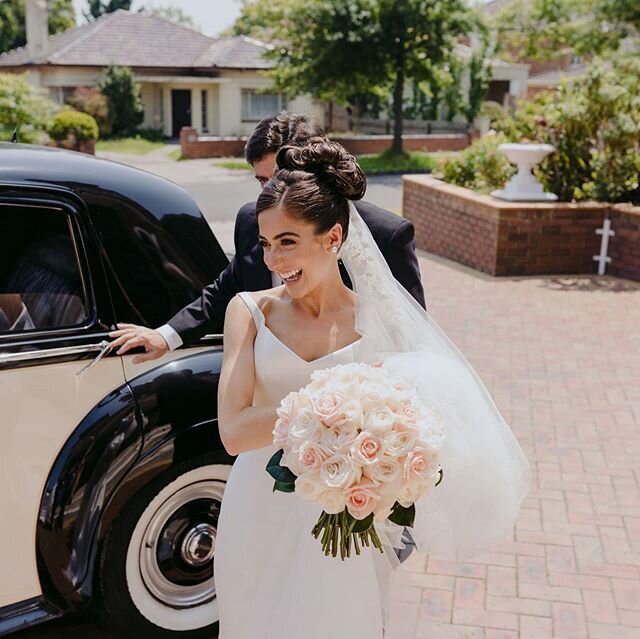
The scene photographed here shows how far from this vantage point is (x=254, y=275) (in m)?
3.42

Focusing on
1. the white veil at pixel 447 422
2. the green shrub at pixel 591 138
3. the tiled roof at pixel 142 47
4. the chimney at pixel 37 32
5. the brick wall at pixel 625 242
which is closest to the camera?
the white veil at pixel 447 422

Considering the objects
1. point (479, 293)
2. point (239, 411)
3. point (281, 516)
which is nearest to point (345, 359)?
point (239, 411)

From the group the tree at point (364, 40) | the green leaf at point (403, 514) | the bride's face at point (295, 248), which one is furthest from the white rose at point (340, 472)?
the tree at point (364, 40)

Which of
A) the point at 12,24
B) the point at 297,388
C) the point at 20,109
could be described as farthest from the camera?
the point at 12,24

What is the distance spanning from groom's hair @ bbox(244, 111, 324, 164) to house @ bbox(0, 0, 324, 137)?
3720 cm

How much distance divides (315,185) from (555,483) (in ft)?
11.4

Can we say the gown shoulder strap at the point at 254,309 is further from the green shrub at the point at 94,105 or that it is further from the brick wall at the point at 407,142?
the green shrub at the point at 94,105

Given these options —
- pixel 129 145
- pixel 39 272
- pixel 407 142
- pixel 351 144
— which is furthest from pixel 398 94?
pixel 39 272

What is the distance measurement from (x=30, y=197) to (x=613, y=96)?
32.8 feet

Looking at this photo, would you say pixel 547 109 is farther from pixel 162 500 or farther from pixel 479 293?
pixel 162 500

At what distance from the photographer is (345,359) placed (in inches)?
103

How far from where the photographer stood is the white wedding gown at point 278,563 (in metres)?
2.57

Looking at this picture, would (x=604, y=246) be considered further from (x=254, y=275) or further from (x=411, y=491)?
(x=411, y=491)

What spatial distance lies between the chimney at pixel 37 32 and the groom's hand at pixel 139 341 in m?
38.4
